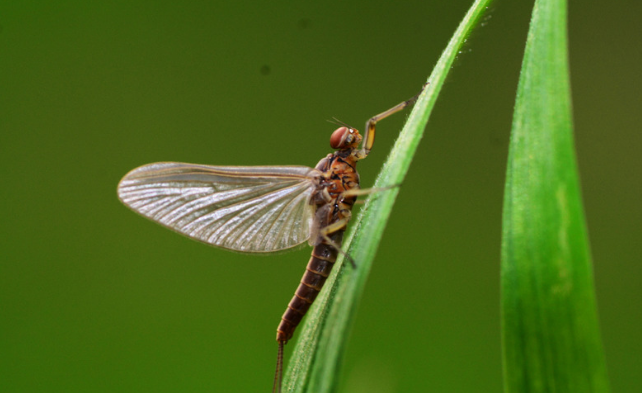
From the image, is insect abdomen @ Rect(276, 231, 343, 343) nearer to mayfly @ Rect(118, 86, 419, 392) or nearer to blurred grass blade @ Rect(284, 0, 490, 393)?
mayfly @ Rect(118, 86, 419, 392)

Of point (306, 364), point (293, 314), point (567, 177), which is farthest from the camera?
point (293, 314)

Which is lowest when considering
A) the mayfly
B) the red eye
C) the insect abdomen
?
the insect abdomen

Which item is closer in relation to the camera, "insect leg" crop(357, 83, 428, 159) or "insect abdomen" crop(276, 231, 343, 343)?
"insect abdomen" crop(276, 231, 343, 343)

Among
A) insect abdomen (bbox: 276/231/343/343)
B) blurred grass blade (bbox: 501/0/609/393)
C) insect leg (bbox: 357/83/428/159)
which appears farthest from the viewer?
insect leg (bbox: 357/83/428/159)

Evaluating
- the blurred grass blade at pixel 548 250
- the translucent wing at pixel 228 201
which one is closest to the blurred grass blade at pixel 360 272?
the blurred grass blade at pixel 548 250

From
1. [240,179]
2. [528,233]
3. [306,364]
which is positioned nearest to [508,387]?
[528,233]

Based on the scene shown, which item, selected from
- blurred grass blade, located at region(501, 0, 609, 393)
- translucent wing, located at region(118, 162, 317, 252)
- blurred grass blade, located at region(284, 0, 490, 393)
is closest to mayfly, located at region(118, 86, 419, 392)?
translucent wing, located at region(118, 162, 317, 252)

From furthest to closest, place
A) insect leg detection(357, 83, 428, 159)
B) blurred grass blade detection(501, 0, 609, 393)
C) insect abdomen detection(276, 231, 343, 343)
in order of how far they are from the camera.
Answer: insect leg detection(357, 83, 428, 159), insect abdomen detection(276, 231, 343, 343), blurred grass blade detection(501, 0, 609, 393)

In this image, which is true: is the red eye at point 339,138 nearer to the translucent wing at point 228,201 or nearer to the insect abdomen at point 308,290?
the translucent wing at point 228,201

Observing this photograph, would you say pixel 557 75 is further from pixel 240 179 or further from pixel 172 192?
pixel 172 192
